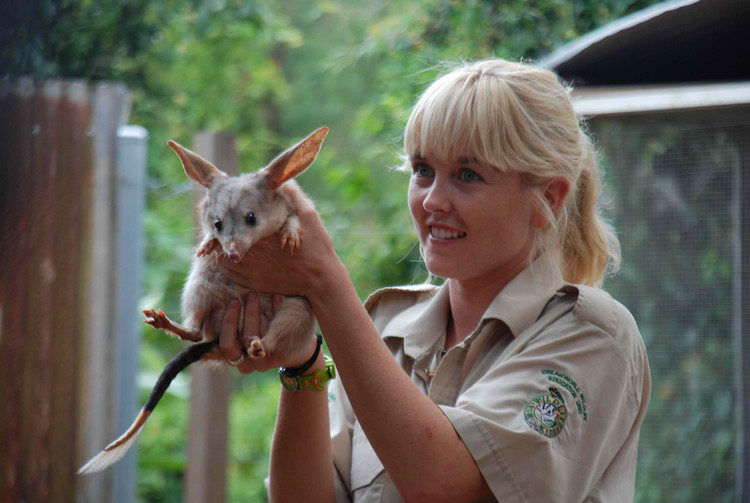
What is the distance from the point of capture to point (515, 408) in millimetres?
2102

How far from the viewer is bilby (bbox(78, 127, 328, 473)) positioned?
89.7 inches

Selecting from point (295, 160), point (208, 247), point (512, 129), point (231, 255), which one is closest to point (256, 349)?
point (231, 255)

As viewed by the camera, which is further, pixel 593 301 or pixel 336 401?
pixel 336 401

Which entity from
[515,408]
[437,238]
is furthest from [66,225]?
[515,408]

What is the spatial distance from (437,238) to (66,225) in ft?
7.43

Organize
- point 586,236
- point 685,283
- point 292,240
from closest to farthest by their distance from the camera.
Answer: point 292,240, point 586,236, point 685,283

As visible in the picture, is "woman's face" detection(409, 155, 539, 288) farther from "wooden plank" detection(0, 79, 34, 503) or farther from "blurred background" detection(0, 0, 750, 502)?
"wooden plank" detection(0, 79, 34, 503)

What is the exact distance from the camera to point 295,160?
2352 mm

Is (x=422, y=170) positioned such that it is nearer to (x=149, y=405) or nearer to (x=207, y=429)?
(x=149, y=405)

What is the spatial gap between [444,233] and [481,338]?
0.34 metres

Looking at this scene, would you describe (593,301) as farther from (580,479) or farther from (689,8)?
(689,8)

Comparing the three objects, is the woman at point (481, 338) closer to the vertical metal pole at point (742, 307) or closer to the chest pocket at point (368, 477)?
the chest pocket at point (368, 477)

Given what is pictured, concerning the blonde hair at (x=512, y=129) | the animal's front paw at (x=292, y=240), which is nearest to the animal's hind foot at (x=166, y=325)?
the animal's front paw at (x=292, y=240)

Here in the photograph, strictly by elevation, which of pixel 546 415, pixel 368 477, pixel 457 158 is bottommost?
pixel 368 477
